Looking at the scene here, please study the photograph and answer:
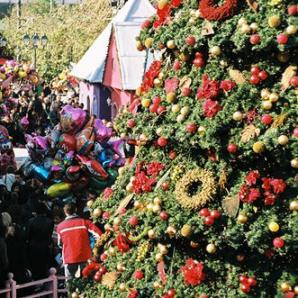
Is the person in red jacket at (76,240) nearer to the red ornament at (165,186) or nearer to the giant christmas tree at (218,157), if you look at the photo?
the giant christmas tree at (218,157)

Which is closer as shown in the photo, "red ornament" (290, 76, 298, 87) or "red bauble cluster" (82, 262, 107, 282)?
"red ornament" (290, 76, 298, 87)

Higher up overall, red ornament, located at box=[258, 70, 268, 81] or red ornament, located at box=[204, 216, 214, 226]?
red ornament, located at box=[258, 70, 268, 81]

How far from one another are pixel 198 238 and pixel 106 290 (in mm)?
1210

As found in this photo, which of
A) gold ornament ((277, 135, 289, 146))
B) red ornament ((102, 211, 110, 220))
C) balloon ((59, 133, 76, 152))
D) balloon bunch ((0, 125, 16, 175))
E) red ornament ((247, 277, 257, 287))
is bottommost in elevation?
balloon bunch ((0, 125, 16, 175))

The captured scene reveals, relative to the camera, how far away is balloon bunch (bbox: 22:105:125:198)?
36.6 feet

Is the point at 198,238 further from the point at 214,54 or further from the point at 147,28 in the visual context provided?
the point at 147,28

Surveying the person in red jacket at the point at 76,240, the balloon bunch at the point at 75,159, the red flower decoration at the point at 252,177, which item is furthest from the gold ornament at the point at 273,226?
the balloon bunch at the point at 75,159

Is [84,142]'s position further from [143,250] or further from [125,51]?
[125,51]

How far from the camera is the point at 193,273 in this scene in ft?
17.3

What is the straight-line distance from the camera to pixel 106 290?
6.01 meters

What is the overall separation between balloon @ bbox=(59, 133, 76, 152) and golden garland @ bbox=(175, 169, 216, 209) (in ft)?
19.7

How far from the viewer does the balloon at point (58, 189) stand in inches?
441

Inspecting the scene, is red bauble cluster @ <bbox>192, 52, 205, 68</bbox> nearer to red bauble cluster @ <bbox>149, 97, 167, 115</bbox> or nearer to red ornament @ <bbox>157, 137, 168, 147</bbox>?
red bauble cluster @ <bbox>149, 97, 167, 115</bbox>

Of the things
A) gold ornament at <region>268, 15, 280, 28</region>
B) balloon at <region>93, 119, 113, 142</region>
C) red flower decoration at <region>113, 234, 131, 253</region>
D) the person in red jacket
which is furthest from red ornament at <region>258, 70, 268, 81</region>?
balloon at <region>93, 119, 113, 142</region>
